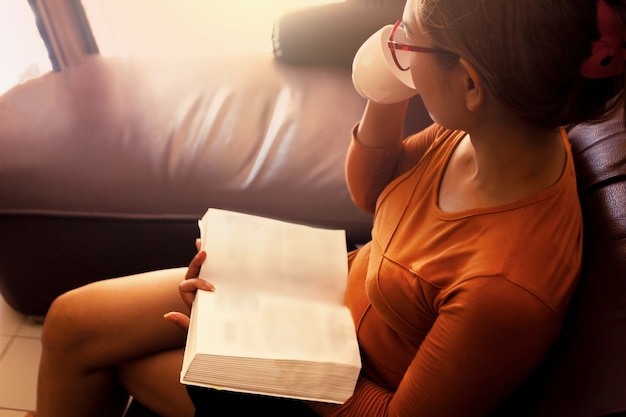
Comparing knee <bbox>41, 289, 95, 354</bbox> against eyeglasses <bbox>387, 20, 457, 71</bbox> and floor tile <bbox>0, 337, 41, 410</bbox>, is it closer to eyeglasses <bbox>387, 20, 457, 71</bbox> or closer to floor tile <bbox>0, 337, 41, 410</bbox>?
floor tile <bbox>0, 337, 41, 410</bbox>

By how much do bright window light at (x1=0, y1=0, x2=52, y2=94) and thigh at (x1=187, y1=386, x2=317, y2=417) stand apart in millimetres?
Answer: 1529

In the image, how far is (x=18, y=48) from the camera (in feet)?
6.39

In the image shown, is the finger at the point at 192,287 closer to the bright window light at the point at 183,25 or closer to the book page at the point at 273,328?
the book page at the point at 273,328

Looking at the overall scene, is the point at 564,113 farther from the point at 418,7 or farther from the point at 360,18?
the point at 360,18

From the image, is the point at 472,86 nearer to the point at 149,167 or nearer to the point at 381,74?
the point at 381,74

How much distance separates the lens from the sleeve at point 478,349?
2.06 ft

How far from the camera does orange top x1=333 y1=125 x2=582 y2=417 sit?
635mm

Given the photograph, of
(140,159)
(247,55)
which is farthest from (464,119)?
(247,55)

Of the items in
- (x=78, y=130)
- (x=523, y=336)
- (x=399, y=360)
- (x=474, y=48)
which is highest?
(x=474, y=48)

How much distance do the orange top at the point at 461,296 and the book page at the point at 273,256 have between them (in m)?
0.13


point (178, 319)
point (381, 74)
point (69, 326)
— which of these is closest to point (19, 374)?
point (69, 326)

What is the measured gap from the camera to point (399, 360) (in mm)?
822

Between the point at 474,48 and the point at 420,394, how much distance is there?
1.42 ft

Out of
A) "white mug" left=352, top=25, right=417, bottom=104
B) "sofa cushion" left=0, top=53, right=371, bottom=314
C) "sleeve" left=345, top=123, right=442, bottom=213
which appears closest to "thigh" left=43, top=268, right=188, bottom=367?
"sofa cushion" left=0, top=53, right=371, bottom=314
